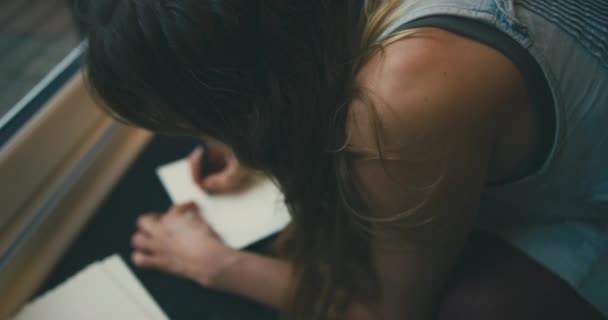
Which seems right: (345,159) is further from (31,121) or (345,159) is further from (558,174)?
(31,121)

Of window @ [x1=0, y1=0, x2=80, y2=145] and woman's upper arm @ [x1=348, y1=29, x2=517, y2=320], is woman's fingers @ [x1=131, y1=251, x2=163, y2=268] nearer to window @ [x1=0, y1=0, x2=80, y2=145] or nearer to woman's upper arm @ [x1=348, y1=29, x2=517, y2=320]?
window @ [x1=0, y1=0, x2=80, y2=145]

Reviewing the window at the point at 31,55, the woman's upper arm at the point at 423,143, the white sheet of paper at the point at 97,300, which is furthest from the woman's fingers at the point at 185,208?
the woman's upper arm at the point at 423,143

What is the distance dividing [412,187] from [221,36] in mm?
208

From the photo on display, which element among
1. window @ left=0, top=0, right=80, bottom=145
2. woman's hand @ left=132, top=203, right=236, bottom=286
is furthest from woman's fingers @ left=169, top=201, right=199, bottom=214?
window @ left=0, top=0, right=80, bottom=145

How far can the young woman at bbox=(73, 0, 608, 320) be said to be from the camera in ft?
1.26

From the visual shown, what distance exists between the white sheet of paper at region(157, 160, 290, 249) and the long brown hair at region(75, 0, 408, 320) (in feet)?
0.85

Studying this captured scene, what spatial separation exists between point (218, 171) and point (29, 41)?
15.2 inches

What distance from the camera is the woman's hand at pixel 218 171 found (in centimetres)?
80

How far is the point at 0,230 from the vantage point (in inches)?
27.4

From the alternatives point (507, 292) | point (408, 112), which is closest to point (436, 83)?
point (408, 112)

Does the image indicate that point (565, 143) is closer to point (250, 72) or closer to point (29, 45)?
point (250, 72)

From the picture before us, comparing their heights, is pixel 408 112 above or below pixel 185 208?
above

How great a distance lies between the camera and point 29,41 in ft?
2.70

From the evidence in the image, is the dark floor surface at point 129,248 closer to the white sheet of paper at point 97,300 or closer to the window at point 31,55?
the white sheet of paper at point 97,300
